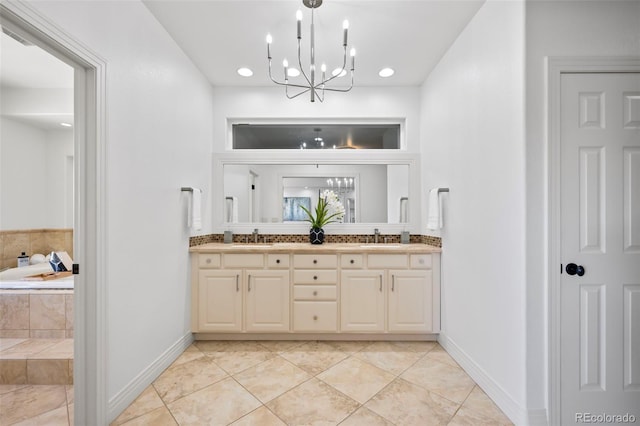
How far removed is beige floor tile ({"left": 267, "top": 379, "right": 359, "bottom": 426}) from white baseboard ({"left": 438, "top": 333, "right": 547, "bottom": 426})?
0.89m

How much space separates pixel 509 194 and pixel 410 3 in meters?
1.47

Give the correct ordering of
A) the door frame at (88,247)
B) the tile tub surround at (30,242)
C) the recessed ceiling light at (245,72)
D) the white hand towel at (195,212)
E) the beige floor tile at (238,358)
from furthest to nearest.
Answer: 1. the tile tub surround at (30,242)
2. the recessed ceiling light at (245,72)
3. the white hand towel at (195,212)
4. the beige floor tile at (238,358)
5. the door frame at (88,247)

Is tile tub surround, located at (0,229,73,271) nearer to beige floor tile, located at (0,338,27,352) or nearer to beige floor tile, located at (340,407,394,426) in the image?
beige floor tile, located at (0,338,27,352)

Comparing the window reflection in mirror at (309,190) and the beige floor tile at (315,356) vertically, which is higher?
the window reflection in mirror at (309,190)

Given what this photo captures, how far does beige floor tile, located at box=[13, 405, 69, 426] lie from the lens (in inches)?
60.7

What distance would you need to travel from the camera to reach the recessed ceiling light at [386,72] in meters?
2.72

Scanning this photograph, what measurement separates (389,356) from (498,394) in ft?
2.74

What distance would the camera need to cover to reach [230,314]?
2.56m

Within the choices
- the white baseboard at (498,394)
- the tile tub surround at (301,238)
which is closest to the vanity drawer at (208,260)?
the tile tub surround at (301,238)

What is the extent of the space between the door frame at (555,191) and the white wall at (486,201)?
0.14m

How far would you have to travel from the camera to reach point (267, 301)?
258 cm

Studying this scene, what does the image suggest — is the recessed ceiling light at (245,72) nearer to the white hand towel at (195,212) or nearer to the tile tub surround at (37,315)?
the white hand towel at (195,212)

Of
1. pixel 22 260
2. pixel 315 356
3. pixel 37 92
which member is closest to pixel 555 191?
pixel 315 356

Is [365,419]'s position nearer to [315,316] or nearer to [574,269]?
[315,316]
